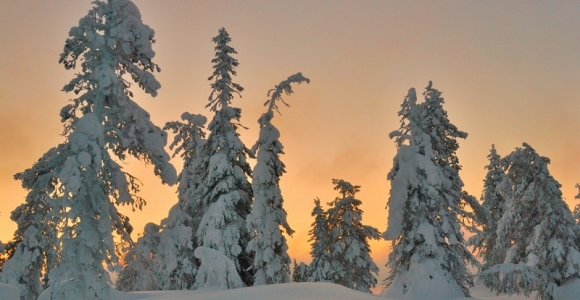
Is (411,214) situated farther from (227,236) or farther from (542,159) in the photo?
(227,236)

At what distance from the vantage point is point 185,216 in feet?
95.2

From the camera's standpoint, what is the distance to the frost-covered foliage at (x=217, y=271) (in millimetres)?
19469

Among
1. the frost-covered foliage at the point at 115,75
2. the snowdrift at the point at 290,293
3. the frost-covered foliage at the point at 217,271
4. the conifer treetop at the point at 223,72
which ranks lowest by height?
the snowdrift at the point at 290,293

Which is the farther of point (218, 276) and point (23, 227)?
point (23, 227)

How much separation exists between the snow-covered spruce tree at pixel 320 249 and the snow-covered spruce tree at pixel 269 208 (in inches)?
314

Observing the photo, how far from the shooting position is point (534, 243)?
24328 mm

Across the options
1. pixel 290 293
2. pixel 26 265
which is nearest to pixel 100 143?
pixel 290 293

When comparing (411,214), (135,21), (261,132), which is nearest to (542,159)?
(411,214)

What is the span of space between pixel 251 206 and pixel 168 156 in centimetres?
1283

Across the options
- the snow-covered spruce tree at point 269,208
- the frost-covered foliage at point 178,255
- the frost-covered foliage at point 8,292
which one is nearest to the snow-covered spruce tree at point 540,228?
the snow-covered spruce tree at point 269,208

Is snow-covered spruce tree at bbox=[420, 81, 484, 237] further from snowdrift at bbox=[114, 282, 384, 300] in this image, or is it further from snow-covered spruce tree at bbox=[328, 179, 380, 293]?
snowdrift at bbox=[114, 282, 384, 300]

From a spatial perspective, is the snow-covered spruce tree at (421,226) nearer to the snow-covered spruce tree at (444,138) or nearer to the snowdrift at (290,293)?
the snow-covered spruce tree at (444,138)

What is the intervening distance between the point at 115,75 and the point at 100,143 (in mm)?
2126

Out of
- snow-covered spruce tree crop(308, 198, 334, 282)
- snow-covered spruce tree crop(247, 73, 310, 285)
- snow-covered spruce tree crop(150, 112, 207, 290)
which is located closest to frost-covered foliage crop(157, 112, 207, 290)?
snow-covered spruce tree crop(150, 112, 207, 290)
